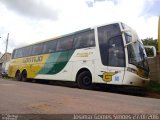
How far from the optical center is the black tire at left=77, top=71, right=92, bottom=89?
45.6ft

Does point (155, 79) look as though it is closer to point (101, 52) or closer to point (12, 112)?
point (101, 52)

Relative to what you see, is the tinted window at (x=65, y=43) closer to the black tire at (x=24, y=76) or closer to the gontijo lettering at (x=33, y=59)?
the gontijo lettering at (x=33, y=59)

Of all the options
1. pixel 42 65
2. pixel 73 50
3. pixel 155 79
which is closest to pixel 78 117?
pixel 73 50

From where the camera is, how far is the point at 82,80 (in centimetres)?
1425

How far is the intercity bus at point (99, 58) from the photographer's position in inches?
488

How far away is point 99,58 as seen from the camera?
13.4 m

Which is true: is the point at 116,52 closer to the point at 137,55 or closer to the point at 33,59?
the point at 137,55

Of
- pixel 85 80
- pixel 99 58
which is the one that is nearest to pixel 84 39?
pixel 99 58

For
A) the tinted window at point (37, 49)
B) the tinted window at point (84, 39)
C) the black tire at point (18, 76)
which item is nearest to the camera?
the tinted window at point (84, 39)

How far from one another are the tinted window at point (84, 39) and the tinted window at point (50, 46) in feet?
7.89

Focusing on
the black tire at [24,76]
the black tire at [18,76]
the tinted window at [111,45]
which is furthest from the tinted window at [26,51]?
the tinted window at [111,45]

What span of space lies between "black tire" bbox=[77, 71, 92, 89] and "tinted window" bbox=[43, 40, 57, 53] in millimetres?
3716

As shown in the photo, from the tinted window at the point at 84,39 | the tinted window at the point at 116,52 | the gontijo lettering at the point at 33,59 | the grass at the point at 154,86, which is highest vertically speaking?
the tinted window at the point at 84,39

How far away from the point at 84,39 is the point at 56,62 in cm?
277
